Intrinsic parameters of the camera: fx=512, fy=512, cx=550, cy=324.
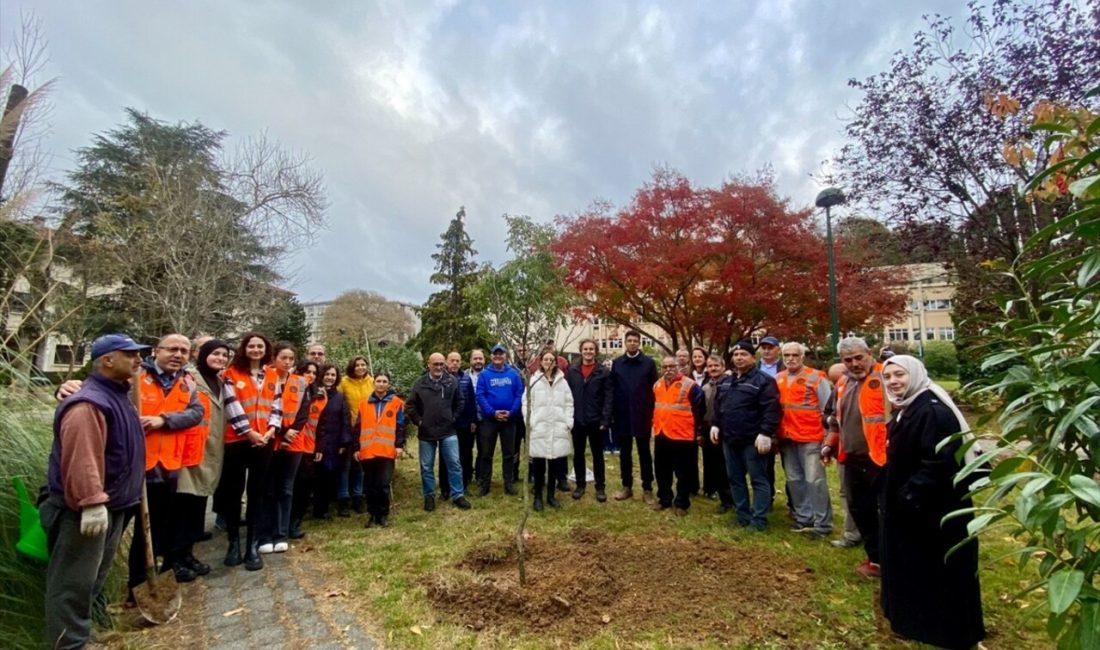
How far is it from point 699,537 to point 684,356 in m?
2.65

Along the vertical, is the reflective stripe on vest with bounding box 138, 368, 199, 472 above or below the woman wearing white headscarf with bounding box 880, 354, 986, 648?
above

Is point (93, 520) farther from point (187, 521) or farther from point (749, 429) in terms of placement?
point (749, 429)

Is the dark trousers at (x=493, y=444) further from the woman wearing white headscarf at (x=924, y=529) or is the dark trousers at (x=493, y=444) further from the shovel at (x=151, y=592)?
the woman wearing white headscarf at (x=924, y=529)

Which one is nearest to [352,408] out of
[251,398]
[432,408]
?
[432,408]

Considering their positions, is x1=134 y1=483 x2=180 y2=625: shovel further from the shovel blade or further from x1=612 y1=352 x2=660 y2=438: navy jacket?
x1=612 y1=352 x2=660 y2=438: navy jacket

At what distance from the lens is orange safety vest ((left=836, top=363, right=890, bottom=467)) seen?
377cm

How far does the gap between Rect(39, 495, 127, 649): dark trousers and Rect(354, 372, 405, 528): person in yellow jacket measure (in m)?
2.77

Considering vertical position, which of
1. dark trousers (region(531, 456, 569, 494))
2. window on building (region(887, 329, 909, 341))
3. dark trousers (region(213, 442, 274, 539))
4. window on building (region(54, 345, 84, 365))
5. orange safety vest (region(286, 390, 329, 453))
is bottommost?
dark trousers (region(531, 456, 569, 494))

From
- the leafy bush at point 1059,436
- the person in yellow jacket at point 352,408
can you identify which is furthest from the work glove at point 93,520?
the leafy bush at point 1059,436

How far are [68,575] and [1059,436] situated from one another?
4.20 metres

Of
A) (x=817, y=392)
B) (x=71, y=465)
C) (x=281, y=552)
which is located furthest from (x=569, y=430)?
(x=71, y=465)

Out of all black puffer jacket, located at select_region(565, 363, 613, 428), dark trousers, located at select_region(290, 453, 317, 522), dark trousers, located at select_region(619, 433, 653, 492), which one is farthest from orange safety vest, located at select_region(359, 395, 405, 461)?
dark trousers, located at select_region(619, 433, 653, 492)

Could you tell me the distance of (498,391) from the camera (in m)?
6.58

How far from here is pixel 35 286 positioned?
4281 mm
